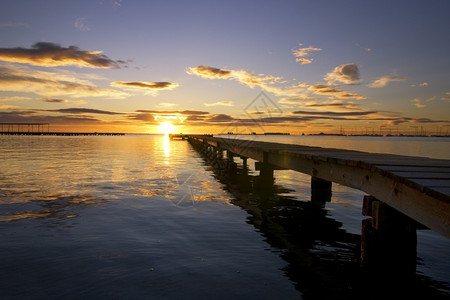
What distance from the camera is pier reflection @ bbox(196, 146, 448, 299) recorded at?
5.48 metres

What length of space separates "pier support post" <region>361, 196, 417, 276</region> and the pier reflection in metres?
0.13

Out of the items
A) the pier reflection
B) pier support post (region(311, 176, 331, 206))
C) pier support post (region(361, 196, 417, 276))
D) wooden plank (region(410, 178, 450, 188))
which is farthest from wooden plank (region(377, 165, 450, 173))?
pier support post (region(311, 176, 331, 206))

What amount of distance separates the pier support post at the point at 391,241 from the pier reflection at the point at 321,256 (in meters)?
0.13

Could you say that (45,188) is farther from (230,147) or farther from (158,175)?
(230,147)

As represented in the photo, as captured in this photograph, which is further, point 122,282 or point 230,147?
point 230,147

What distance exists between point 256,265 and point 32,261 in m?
4.28

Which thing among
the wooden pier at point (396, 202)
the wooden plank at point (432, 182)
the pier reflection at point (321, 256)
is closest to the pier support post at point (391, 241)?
the wooden pier at point (396, 202)

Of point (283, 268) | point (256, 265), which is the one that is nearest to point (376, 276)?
point (283, 268)

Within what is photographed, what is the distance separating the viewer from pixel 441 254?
7445 mm

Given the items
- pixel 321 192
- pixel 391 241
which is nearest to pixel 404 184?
pixel 391 241

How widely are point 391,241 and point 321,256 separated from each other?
1.60 metres

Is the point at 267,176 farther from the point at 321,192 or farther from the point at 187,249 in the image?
the point at 187,249

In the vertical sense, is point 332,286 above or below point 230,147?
below

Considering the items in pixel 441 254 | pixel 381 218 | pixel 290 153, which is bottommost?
pixel 441 254
